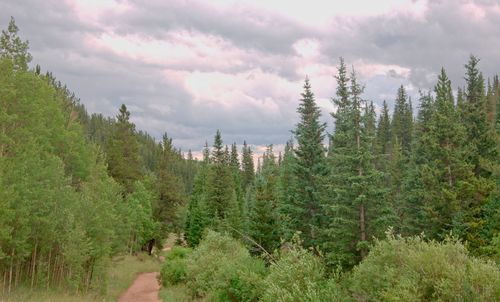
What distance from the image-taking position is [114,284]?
4675 centimetres

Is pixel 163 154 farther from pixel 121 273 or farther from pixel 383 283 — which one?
pixel 383 283

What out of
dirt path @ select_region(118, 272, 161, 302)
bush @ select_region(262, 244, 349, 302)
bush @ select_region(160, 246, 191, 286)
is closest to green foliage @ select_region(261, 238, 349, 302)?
bush @ select_region(262, 244, 349, 302)

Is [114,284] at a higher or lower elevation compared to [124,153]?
lower

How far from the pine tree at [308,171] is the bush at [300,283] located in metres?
13.0

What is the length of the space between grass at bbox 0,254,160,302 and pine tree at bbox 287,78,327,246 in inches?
672

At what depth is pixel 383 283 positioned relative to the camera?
64.2ft

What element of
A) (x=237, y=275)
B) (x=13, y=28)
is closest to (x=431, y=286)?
(x=237, y=275)

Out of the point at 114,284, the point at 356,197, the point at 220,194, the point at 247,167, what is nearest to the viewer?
the point at 356,197

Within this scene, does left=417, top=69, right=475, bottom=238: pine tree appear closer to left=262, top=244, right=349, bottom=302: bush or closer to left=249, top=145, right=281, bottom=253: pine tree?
left=249, top=145, right=281, bottom=253: pine tree

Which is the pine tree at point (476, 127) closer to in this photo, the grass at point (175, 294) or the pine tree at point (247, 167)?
the grass at point (175, 294)

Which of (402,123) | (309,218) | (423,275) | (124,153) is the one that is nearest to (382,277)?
(423,275)

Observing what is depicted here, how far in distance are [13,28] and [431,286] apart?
34.6m

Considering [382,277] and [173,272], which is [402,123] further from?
[382,277]

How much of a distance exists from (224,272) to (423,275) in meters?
16.6
